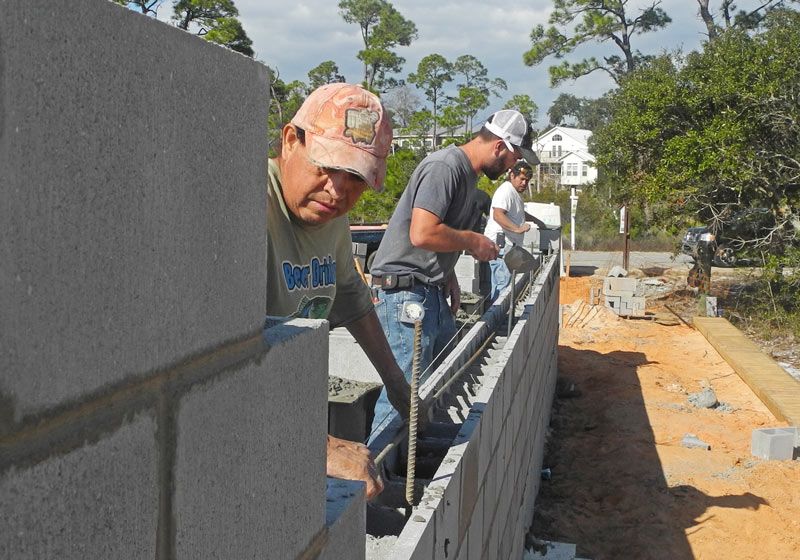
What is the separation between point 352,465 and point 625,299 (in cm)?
1620

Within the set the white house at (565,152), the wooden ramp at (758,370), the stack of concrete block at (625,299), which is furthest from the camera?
the white house at (565,152)

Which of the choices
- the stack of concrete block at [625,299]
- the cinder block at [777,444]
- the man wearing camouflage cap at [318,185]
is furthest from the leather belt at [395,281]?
the stack of concrete block at [625,299]

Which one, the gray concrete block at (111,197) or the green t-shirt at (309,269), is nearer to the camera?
the gray concrete block at (111,197)

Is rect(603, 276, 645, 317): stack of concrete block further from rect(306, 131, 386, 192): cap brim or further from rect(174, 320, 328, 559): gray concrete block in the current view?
rect(174, 320, 328, 559): gray concrete block

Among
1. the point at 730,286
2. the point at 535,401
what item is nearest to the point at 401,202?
the point at 535,401

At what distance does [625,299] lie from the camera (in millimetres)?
17359

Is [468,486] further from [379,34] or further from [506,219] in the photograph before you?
[379,34]

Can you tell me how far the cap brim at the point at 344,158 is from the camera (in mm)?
2316

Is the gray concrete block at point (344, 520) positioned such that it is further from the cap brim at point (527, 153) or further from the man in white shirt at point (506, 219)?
the man in white shirt at point (506, 219)

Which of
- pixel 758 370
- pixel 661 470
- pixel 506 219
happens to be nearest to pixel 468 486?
pixel 506 219

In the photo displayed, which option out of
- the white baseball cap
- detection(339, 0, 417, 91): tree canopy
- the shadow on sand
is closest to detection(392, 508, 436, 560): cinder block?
the white baseball cap

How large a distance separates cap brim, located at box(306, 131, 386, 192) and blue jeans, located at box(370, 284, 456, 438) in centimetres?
210

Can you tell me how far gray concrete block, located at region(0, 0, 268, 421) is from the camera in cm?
68

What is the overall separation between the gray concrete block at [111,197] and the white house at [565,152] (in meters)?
73.2
